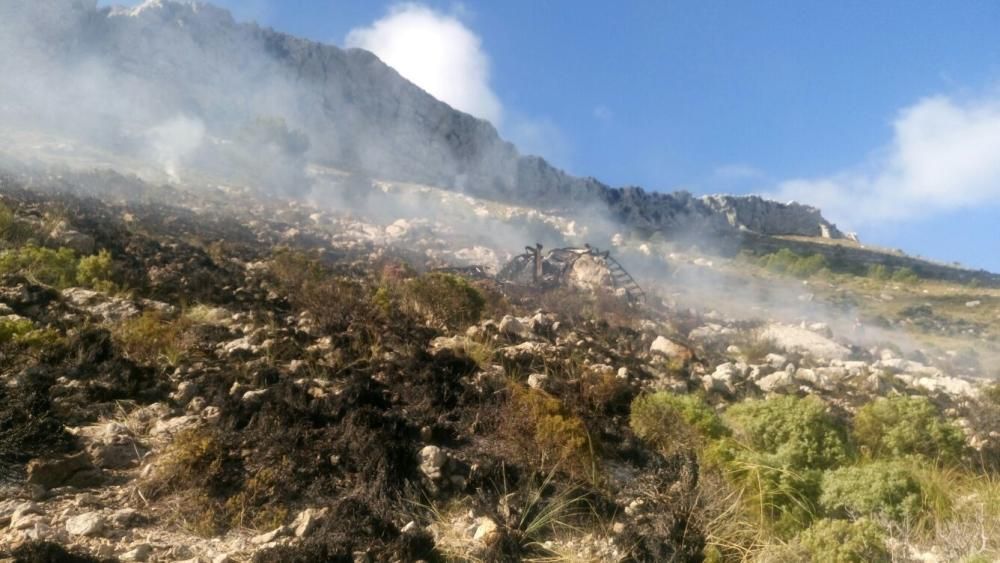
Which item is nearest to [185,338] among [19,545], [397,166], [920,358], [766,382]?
[19,545]

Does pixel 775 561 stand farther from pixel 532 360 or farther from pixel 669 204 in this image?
pixel 669 204

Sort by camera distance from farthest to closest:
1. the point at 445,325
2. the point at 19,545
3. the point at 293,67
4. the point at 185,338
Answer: the point at 293,67 < the point at 445,325 < the point at 185,338 < the point at 19,545

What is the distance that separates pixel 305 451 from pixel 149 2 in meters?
46.2

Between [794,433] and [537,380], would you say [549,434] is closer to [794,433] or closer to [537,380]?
[537,380]

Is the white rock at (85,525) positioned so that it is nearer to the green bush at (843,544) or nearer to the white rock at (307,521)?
the white rock at (307,521)

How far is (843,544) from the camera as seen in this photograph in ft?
8.55

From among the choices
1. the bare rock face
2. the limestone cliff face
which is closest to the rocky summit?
the limestone cliff face

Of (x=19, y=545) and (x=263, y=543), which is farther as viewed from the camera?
(x=263, y=543)

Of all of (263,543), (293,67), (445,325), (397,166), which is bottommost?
(263,543)

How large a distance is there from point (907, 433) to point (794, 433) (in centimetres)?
105

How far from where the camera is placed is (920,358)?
1002 centimetres

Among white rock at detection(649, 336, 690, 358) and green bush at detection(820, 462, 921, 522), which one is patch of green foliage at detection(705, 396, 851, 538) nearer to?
green bush at detection(820, 462, 921, 522)

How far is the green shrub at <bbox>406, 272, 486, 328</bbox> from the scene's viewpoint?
6.36m

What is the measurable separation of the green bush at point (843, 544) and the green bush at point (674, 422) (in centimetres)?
113
